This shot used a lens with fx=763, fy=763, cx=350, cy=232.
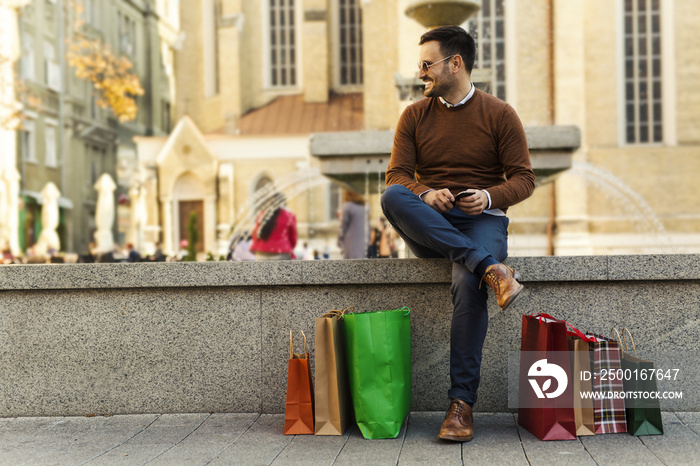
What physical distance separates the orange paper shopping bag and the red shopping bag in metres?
1.11

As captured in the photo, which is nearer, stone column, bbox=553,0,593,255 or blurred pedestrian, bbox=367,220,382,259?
blurred pedestrian, bbox=367,220,382,259

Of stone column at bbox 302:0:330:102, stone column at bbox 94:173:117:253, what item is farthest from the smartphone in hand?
stone column at bbox 302:0:330:102

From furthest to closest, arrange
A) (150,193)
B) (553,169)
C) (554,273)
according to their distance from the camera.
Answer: (150,193), (553,169), (554,273)

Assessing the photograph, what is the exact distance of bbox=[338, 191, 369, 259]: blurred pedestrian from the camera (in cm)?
926

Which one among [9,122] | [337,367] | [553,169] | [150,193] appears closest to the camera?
[337,367]

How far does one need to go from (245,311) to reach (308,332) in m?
0.38

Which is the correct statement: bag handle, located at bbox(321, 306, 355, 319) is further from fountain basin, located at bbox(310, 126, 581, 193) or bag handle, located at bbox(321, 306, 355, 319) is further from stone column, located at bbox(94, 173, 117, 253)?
stone column, located at bbox(94, 173, 117, 253)

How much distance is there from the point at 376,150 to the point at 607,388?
4.29m

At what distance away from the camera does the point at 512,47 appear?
86.9 feet

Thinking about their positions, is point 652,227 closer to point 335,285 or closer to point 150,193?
point 150,193

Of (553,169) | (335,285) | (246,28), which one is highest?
(246,28)

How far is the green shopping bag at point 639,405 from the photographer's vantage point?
11.9 feet

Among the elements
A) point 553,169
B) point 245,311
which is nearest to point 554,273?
point 245,311

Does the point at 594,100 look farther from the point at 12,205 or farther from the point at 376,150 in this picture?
the point at 376,150
